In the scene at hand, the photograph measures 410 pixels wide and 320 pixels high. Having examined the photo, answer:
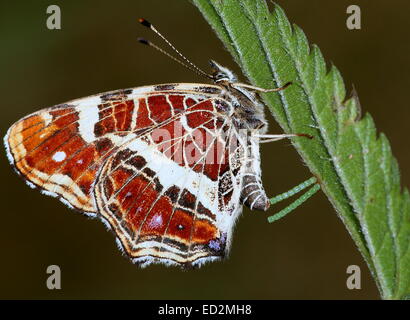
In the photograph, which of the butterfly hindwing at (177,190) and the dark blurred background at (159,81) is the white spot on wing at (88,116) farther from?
the dark blurred background at (159,81)

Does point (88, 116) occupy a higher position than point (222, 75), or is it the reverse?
point (222, 75)

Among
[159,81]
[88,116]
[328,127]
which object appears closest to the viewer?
[328,127]

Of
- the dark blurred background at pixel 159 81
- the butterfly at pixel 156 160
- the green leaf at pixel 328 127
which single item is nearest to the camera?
the green leaf at pixel 328 127

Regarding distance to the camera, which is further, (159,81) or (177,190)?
(159,81)

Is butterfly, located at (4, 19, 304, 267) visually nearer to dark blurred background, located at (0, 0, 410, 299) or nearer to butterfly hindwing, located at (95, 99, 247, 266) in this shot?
butterfly hindwing, located at (95, 99, 247, 266)

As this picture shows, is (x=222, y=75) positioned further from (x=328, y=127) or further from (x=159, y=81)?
(x=159, y=81)

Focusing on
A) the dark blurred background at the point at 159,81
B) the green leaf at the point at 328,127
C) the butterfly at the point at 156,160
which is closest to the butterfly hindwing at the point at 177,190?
the butterfly at the point at 156,160

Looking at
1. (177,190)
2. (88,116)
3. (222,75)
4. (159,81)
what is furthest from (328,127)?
(159,81)
